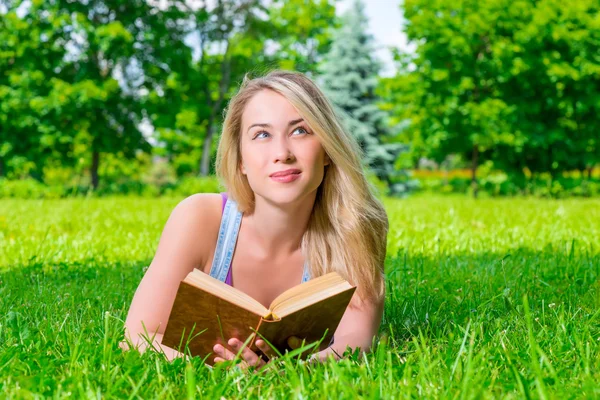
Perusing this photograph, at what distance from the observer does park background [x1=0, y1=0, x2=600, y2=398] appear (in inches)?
76.9

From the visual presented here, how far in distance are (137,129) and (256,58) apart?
952 cm

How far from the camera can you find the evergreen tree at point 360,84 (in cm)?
2041

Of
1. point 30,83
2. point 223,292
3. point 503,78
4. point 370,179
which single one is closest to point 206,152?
point 30,83

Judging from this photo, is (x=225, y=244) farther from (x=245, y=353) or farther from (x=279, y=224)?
(x=245, y=353)

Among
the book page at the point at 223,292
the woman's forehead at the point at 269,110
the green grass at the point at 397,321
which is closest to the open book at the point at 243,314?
the book page at the point at 223,292

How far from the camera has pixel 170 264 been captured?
8.18 feet

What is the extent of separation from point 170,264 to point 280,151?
2.08ft

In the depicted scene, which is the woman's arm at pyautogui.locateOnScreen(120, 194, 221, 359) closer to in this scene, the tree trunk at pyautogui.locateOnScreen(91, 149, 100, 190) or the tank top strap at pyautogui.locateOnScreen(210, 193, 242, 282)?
the tank top strap at pyautogui.locateOnScreen(210, 193, 242, 282)

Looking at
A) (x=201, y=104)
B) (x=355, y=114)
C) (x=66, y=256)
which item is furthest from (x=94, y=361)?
(x=201, y=104)

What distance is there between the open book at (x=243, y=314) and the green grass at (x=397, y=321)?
0.11 metres

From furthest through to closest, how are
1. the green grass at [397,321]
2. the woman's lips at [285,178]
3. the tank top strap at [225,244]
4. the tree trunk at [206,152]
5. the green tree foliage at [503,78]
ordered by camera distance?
the tree trunk at [206,152], the green tree foliage at [503,78], the tank top strap at [225,244], the woman's lips at [285,178], the green grass at [397,321]

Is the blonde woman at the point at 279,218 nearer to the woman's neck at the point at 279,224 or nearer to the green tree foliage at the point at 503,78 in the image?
the woman's neck at the point at 279,224

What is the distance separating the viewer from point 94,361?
199 centimetres

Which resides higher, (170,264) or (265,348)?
(170,264)
